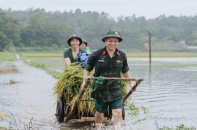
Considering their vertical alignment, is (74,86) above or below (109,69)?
below

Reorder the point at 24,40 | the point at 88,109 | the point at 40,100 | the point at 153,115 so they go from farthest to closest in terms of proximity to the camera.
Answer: the point at 24,40 → the point at 40,100 → the point at 153,115 → the point at 88,109

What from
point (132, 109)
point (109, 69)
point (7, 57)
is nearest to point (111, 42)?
point (109, 69)

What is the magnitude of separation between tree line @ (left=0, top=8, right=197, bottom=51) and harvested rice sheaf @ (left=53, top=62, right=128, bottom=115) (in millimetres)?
81708

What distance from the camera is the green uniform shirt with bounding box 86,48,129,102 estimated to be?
20.8ft

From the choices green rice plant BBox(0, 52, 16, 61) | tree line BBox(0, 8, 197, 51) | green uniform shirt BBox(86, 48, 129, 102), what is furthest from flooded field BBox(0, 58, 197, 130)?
tree line BBox(0, 8, 197, 51)

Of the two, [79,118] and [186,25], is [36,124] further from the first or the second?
[186,25]

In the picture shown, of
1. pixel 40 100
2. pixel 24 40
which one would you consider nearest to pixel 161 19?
pixel 24 40

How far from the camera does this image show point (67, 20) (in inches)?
5969

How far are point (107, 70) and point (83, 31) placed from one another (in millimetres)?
121675

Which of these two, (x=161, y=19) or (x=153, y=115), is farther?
(x=161, y=19)

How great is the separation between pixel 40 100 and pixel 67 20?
140744 millimetres

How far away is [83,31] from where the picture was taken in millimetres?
127500

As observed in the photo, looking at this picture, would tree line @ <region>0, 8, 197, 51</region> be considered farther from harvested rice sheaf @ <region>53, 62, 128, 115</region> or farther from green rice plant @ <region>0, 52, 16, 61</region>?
harvested rice sheaf @ <region>53, 62, 128, 115</region>

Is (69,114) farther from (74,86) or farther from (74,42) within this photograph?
(74,42)
